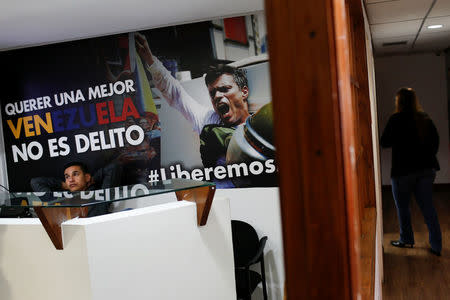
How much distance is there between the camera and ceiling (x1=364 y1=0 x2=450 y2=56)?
12.7ft

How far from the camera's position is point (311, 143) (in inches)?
32.1

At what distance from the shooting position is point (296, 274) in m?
0.86

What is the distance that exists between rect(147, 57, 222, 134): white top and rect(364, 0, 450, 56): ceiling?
63.5 inches

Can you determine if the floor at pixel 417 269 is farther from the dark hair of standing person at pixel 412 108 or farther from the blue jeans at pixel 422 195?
the dark hair of standing person at pixel 412 108

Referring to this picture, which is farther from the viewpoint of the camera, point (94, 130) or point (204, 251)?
point (94, 130)

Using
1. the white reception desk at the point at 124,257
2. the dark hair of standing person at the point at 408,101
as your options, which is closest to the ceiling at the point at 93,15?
the dark hair of standing person at the point at 408,101

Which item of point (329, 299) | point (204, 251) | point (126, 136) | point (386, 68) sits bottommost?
point (204, 251)

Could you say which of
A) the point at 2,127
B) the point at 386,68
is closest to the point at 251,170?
the point at 2,127

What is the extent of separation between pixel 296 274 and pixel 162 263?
55.0 inches

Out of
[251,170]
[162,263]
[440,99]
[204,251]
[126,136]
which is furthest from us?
[440,99]

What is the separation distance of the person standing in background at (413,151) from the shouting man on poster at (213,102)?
1.60 metres

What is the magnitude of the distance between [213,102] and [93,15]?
123cm

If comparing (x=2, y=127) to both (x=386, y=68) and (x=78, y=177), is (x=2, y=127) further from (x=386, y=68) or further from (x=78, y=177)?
(x=386, y=68)

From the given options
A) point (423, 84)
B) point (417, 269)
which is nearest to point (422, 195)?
point (417, 269)
